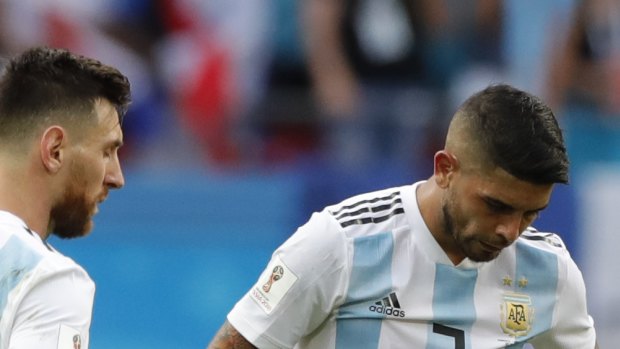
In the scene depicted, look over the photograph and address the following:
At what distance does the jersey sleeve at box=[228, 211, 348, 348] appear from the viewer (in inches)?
147

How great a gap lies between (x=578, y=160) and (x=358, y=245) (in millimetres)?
4120

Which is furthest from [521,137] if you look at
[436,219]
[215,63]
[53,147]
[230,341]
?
[215,63]

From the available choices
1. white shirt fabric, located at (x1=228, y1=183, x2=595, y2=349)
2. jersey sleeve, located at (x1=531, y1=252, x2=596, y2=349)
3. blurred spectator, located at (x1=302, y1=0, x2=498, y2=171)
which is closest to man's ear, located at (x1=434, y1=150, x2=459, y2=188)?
white shirt fabric, located at (x1=228, y1=183, x2=595, y2=349)

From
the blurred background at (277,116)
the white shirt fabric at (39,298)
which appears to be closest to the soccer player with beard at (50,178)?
the white shirt fabric at (39,298)

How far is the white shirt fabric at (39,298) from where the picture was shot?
9.91ft

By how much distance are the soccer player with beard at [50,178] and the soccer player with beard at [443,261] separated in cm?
61

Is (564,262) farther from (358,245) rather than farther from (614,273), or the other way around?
(614,273)

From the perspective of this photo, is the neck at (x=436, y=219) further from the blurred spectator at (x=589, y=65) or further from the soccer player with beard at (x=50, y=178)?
the blurred spectator at (x=589, y=65)

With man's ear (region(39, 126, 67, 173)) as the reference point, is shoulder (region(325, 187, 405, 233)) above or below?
below

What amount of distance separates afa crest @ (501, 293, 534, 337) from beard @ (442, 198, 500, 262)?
0.19 meters

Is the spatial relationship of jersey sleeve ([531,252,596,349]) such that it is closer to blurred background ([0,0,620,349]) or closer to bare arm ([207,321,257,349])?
bare arm ([207,321,257,349])

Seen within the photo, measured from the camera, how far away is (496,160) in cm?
375

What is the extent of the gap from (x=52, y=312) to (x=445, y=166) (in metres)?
1.26

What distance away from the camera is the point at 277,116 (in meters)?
7.84
